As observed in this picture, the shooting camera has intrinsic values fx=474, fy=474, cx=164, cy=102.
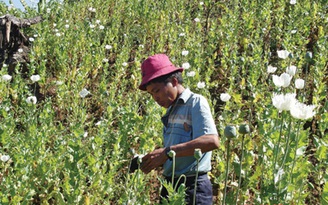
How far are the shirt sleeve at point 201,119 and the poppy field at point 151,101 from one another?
35 cm

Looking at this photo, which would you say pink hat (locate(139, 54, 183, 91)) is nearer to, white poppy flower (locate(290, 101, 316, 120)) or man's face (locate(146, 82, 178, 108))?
man's face (locate(146, 82, 178, 108))

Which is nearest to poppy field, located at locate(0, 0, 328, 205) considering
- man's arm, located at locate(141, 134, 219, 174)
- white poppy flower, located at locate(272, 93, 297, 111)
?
white poppy flower, located at locate(272, 93, 297, 111)

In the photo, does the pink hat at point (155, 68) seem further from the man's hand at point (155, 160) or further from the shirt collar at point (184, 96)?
the man's hand at point (155, 160)

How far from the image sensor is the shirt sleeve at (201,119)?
2357 mm

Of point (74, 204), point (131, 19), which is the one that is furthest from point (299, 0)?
point (74, 204)

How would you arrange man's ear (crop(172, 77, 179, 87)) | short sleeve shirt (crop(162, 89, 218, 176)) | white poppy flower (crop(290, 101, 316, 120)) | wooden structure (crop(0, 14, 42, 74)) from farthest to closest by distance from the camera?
1. wooden structure (crop(0, 14, 42, 74))
2. man's ear (crop(172, 77, 179, 87))
3. short sleeve shirt (crop(162, 89, 218, 176))
4. white poppy flower (crop(290, 101, 316, 120))

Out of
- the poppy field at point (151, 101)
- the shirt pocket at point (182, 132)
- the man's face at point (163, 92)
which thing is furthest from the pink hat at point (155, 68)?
the poppy field at point (151, 101)

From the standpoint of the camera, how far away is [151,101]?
4301 millimetres

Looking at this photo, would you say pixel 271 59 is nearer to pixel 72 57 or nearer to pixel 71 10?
pixel 72 57

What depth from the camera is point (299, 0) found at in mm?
7691

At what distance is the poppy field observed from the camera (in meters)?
2.90

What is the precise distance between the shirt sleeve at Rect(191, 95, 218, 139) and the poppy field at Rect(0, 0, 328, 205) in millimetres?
349

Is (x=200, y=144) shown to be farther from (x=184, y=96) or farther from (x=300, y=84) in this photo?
(x=300, y=84)

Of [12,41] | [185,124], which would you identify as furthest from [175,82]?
[12,41]
